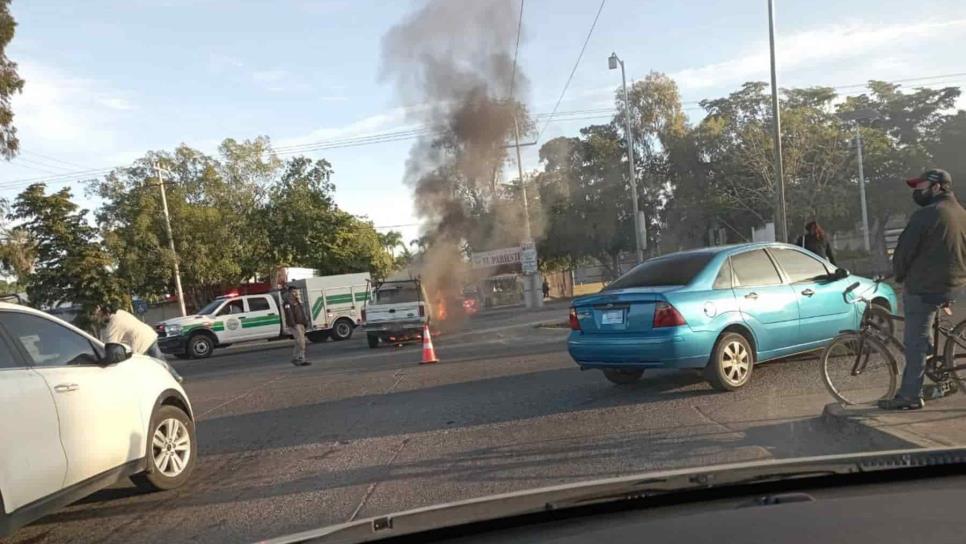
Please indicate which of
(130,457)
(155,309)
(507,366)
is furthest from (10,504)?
(155,309)

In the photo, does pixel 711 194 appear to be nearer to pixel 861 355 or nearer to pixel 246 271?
pixel 246 271

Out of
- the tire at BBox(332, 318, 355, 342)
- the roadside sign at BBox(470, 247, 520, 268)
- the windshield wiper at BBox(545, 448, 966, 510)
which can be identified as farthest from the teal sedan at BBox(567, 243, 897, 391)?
the roadside sign at BBox(470, 247, 520, 268)

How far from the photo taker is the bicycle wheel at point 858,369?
237 inches

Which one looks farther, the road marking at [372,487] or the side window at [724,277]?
the side window at [724,277]

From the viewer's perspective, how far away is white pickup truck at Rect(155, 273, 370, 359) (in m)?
22.9

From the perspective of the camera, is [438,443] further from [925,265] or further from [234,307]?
[234,307]

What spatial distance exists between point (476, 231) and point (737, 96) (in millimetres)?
20298

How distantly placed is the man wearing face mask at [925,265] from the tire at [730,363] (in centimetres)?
173

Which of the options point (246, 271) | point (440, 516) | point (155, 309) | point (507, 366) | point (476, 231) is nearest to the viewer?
point (440, 516)

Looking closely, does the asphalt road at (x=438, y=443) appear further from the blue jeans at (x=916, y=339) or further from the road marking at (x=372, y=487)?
the blue jeans at (x=916, y=339)

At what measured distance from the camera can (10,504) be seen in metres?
3.90

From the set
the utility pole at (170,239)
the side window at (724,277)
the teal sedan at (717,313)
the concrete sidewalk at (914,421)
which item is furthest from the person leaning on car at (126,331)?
the utility pole at (170,239)

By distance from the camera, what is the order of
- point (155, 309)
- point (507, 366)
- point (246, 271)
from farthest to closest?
point (155, 309), point (246, 271), point (507, 366)

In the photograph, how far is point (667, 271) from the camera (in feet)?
25.7
